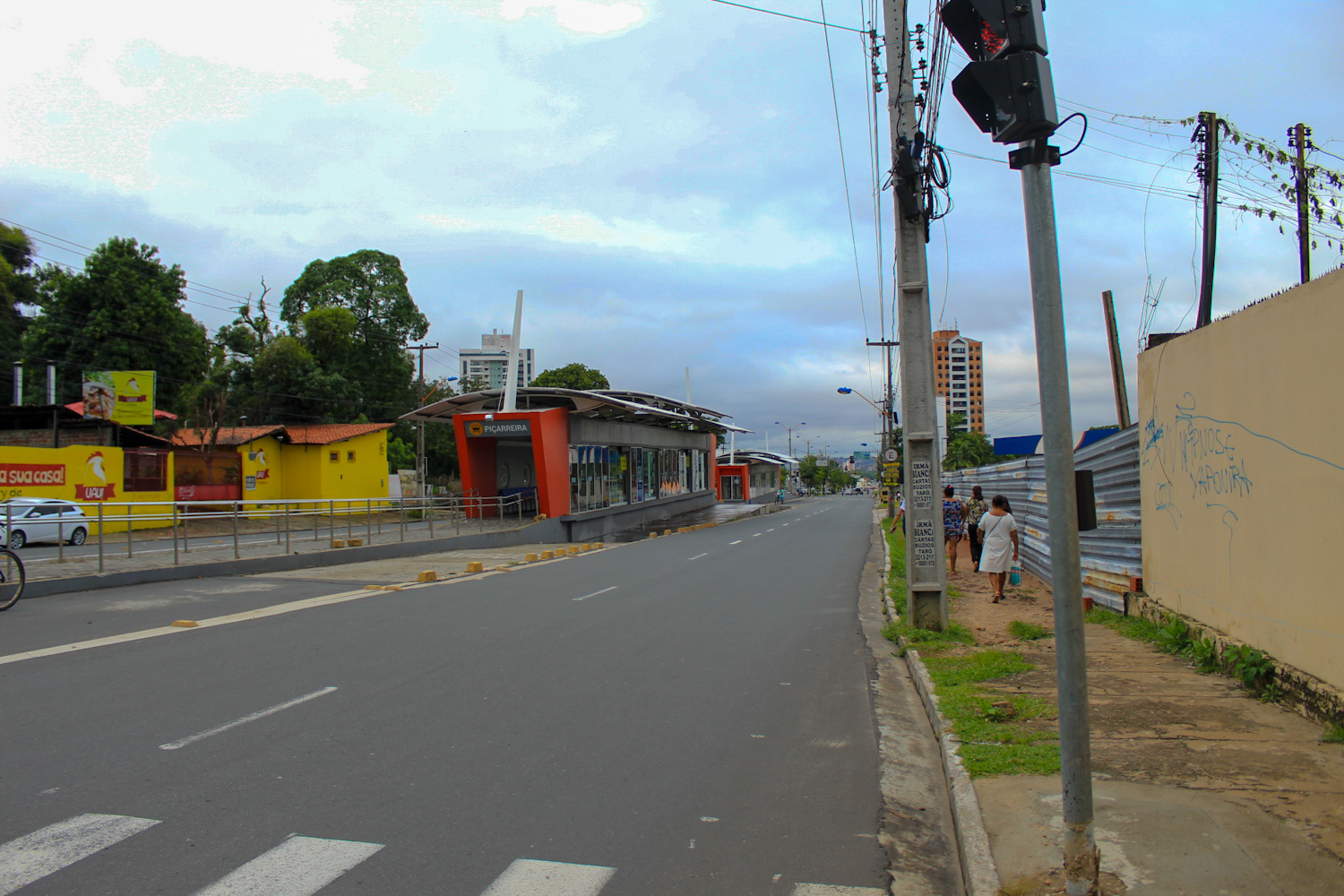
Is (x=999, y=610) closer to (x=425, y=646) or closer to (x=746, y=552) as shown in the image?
(x=425, y=646)

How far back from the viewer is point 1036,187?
3703 mm

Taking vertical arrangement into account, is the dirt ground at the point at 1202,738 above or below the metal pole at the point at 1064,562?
below

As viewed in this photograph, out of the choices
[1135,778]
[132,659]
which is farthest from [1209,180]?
[132,659]

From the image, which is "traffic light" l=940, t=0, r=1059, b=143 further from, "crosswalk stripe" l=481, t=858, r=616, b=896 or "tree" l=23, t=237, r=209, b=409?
"tree" l=23, t=237, r=209, b=409

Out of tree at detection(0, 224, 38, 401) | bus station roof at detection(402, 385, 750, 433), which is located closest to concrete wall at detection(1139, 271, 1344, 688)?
bus station roof at detection(402, 385, 750, 433)

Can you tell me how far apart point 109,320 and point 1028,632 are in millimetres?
40326

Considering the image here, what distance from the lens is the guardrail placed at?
15.1m

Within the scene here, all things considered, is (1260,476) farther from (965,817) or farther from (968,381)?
(968,381)

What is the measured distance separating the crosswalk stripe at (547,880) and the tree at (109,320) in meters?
40.9

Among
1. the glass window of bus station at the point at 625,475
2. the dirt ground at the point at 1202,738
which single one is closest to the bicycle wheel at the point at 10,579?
the dirt ground at the point at 1202,738

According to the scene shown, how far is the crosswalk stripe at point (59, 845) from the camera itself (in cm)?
374

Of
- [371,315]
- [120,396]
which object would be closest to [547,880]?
[120,396]

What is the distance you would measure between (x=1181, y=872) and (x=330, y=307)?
174 ft

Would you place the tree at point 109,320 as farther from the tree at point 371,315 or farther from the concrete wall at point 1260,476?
the concrete wall at point 1260,476
